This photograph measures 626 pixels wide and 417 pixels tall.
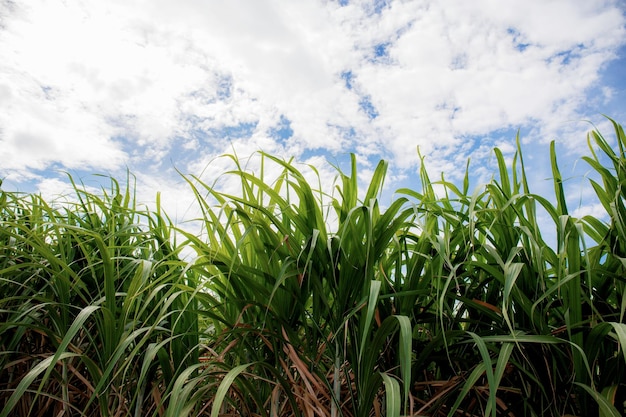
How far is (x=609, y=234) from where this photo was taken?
89 cm

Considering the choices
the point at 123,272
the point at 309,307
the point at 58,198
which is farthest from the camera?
the point at 58,198

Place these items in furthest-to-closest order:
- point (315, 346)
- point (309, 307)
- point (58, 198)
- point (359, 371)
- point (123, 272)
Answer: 1. point (58, 198)
2. point (123, 272)
3. point (309, 307)
4. point (315, 346)
5. point (359, 371)

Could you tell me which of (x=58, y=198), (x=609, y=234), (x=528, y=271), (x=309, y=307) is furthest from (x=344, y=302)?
(x=58, y=198)

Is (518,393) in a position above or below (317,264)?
below

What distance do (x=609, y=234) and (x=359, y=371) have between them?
572 mm

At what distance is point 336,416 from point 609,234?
65cm

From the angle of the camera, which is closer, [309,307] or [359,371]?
[359,371]

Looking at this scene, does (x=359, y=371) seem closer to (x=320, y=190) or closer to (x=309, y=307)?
(x=309, y=307)

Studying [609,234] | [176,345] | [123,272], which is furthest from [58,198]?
→ [609,234]

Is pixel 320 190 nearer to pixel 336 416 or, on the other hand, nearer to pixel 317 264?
pixel 317 264

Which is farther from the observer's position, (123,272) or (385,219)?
(123,272)

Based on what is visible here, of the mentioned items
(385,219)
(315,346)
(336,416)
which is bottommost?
(336,416)

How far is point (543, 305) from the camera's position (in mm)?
894

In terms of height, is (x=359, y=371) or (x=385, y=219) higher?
(x=385, y=219)
